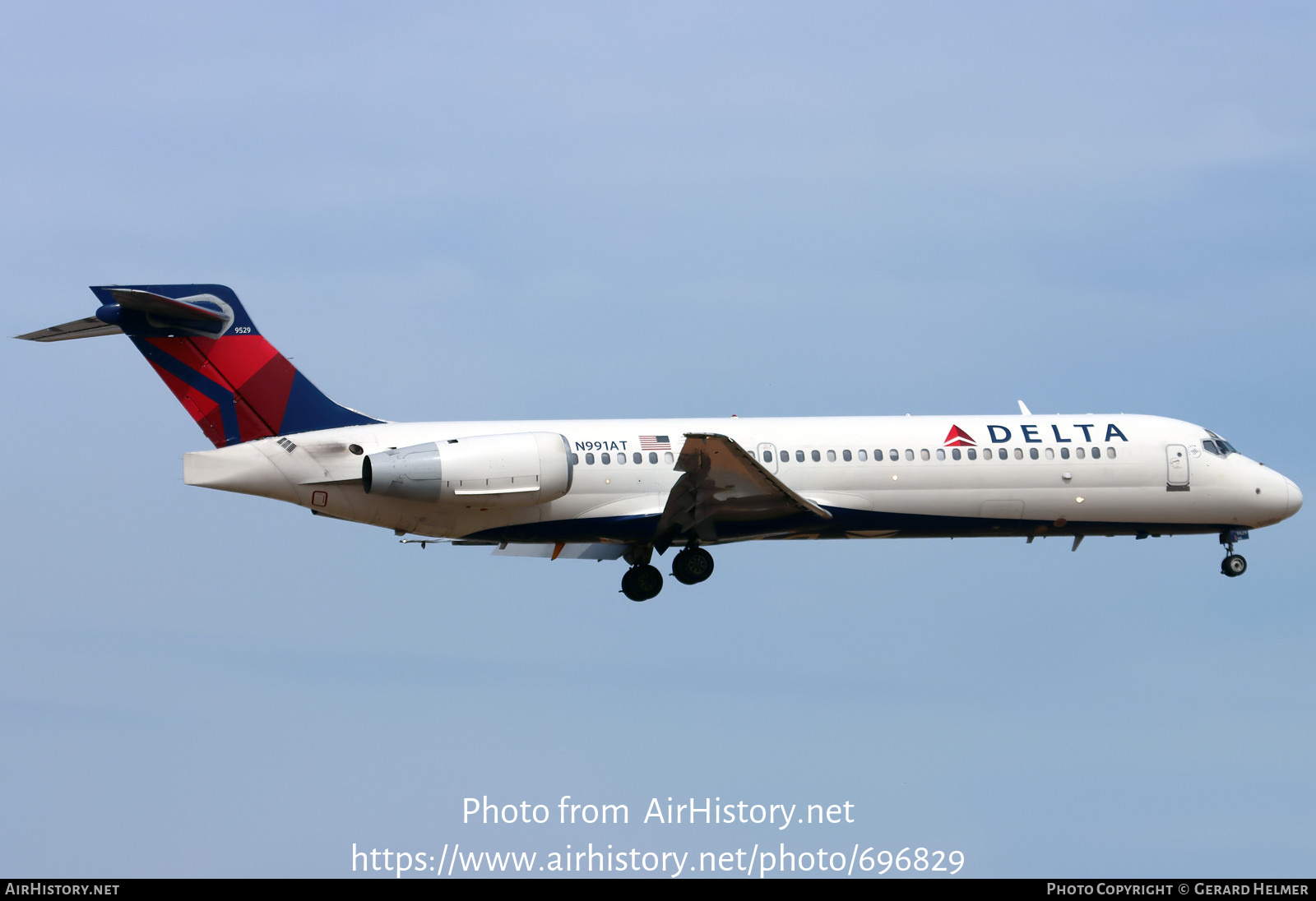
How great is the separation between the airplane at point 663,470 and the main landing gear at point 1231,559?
0.11 ft

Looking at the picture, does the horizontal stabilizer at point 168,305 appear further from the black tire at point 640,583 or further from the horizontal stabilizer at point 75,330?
the black tire at point 640,583

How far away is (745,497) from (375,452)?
20.0ft

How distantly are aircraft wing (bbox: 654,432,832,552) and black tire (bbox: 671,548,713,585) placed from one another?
12.5 inches

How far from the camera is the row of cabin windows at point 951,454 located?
27.1 metres

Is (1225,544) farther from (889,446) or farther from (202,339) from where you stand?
Answer: (202,339)

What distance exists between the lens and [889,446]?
27.4m

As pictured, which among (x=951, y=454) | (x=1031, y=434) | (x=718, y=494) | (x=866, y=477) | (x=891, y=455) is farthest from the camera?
(x=1031, y=434)

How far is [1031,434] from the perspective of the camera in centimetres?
2817

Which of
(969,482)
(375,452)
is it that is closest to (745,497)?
(969,482)

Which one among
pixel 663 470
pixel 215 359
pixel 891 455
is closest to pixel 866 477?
pixel 891 455

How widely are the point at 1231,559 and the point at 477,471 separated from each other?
580 inches

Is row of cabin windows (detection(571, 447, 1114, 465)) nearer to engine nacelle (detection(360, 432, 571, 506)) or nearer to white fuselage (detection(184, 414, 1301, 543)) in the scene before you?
white fuselage (detection(184, 414, 1301, 543))

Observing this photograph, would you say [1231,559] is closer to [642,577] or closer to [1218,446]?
[1218,446]

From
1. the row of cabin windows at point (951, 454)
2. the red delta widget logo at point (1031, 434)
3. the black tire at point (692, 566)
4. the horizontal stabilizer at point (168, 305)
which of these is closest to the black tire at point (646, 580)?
the black tire at point (692, 566)
